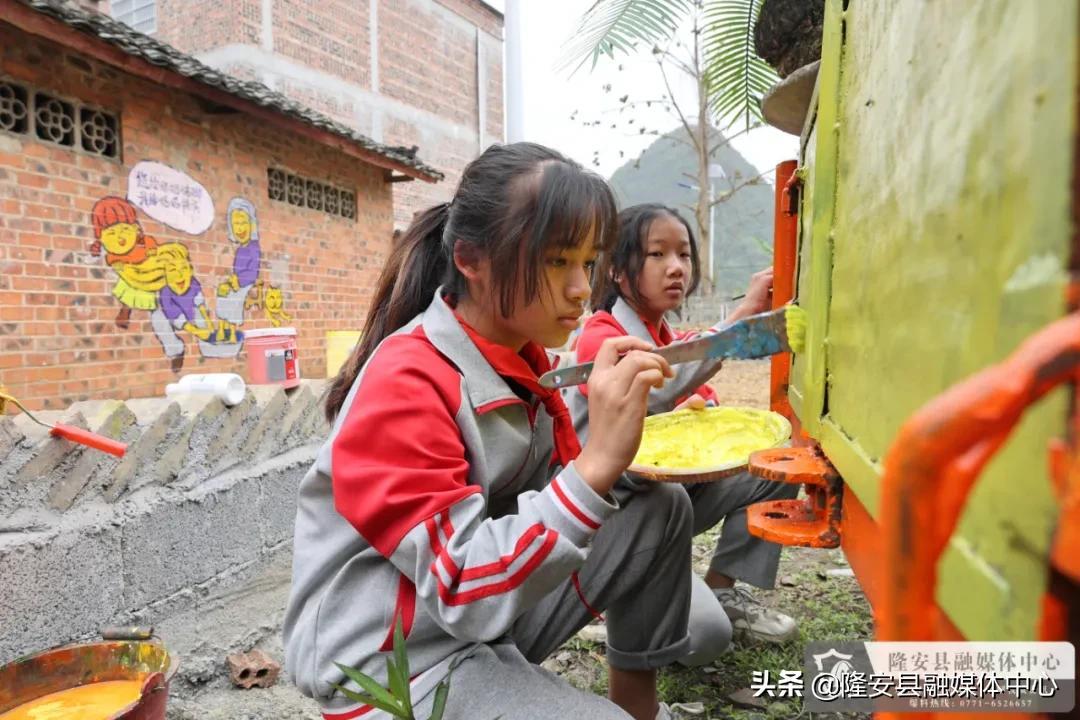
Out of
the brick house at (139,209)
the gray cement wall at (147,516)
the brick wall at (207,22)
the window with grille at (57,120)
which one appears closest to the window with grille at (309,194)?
the brick house at (139,209)

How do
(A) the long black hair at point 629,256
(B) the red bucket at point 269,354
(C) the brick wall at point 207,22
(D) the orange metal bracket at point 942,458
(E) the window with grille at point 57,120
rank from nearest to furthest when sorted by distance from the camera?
1. (D) the orange metal bracket at point 942,458
2. (A) the long black hair at point 629,256
3. (E) the window with grille at point 57,120
4. (B) the red bucket at point 269,354
5. (C) the brick wall at point 207,22

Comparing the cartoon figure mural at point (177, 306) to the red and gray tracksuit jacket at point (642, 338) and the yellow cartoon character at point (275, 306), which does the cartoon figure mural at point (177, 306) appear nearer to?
the yellow cartoon character at point (275, 306)

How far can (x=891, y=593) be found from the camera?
0.42 m

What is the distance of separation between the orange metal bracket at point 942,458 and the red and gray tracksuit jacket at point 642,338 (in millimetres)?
1617

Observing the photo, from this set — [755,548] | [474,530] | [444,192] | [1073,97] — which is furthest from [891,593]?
[444,192]

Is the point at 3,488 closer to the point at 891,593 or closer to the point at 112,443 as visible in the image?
the point at 112,443

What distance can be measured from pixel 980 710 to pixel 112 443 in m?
2.39

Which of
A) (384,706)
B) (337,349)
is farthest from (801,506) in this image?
(337,349)

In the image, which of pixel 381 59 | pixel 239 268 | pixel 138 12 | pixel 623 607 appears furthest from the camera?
pixel 381 59

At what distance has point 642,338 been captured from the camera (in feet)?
8.09

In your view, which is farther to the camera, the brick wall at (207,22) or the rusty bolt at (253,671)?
the brick wall at (207,22)

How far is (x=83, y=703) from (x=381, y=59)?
47.3 ft

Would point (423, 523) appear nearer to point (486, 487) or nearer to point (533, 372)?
point (486, 487)

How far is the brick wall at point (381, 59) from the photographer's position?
38.0 feet
